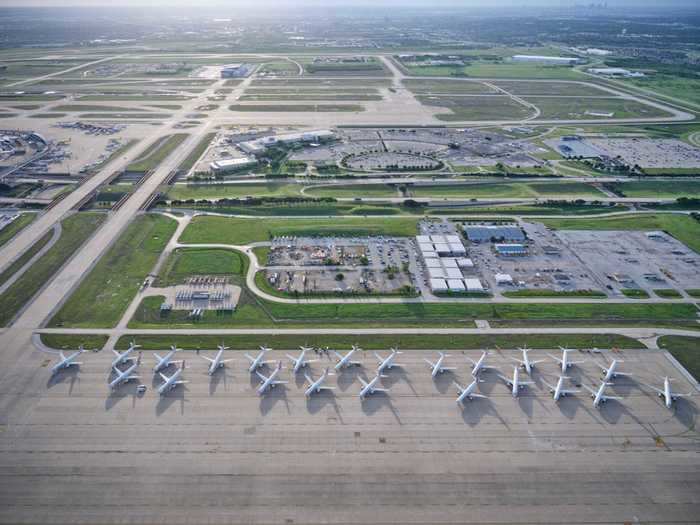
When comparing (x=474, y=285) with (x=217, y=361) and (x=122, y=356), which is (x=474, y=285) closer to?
(x=217, y=361)

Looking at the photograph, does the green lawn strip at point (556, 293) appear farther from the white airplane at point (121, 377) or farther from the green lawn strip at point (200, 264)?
the white airplane at point (121, 377)

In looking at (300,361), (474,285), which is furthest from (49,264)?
(474,285)

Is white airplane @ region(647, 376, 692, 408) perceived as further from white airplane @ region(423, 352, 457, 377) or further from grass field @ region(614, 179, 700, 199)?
grass field @ region(614, 179, 700, 199)

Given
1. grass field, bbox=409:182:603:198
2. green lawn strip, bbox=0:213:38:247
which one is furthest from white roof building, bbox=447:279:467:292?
green lawn strip, bbox=0:213:38:247

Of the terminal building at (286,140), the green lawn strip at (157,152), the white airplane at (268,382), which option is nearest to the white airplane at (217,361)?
the white airplane at (268,382)

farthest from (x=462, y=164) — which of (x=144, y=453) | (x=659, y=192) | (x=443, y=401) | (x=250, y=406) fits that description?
(x=144, y=453)
